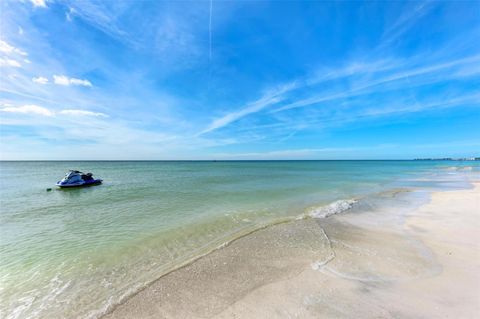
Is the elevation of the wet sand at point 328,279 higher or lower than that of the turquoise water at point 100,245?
higher

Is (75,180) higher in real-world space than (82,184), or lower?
higher

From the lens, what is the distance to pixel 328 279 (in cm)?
462

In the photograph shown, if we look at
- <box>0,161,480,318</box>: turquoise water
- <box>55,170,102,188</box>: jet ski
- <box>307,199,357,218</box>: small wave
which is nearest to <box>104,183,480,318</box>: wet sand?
<box>0,161,480,318</box>: turquoise water

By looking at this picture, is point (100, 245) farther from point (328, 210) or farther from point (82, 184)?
point (82, 184)

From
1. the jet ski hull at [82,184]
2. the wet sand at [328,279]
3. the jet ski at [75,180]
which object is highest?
the jet ski at [75,180]

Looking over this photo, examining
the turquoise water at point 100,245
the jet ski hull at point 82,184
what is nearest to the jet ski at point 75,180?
the jet ski hull at point 82,184

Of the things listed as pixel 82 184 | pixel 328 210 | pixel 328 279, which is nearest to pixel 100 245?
pixel 328 279

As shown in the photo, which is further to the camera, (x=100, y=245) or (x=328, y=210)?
(x=328, y=210)

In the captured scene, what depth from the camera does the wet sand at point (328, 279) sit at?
147 inches

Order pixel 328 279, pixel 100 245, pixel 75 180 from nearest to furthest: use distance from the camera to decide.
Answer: pixel 328 279 → pixel 100 245 → pixel 75 180

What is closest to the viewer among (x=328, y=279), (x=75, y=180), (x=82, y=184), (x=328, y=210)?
(x=328, y=279)

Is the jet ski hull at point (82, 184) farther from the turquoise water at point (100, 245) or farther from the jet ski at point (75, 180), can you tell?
the turquoise water at point (100, 245)

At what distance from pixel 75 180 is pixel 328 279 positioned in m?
31.2

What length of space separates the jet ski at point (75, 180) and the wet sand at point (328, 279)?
27384 millimetres
